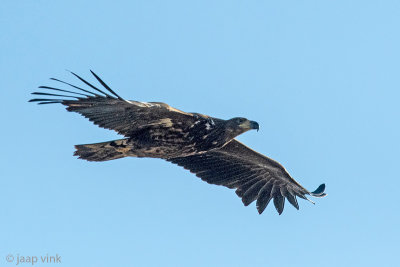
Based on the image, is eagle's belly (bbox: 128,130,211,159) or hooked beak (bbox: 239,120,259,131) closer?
eagle's belly (bbox: 128,130,211,159)

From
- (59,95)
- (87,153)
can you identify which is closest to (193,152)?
(87,153)

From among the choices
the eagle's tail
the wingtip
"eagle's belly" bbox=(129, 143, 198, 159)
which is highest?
the eagle's tail

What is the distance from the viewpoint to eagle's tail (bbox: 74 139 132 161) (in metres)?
14.5

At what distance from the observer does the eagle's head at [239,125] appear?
1473 cm

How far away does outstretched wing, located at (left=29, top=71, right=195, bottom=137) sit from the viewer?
1309 centimetres

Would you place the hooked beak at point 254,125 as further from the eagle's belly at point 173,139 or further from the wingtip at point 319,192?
the wingtip at point 319,192

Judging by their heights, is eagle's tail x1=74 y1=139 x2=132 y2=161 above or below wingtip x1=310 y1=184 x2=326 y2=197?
above

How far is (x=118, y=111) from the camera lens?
44.7 feet

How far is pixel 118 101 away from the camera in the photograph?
13203mm

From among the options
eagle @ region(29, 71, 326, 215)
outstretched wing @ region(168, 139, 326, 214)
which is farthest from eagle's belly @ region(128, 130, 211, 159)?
outstretched wing @ region(168, 139, 326, 214)

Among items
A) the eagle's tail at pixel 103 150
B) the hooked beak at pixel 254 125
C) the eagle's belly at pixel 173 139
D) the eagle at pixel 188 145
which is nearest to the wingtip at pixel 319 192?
the eagle at pixel 188 145

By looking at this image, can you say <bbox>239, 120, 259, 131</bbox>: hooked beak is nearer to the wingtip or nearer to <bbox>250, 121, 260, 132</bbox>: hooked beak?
<bbox>250, 121, 260, 132</bbox>: hooked beak

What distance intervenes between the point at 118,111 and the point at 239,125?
101 inches

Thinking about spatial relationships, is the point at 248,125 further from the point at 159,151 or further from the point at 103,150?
the point at 103,150
